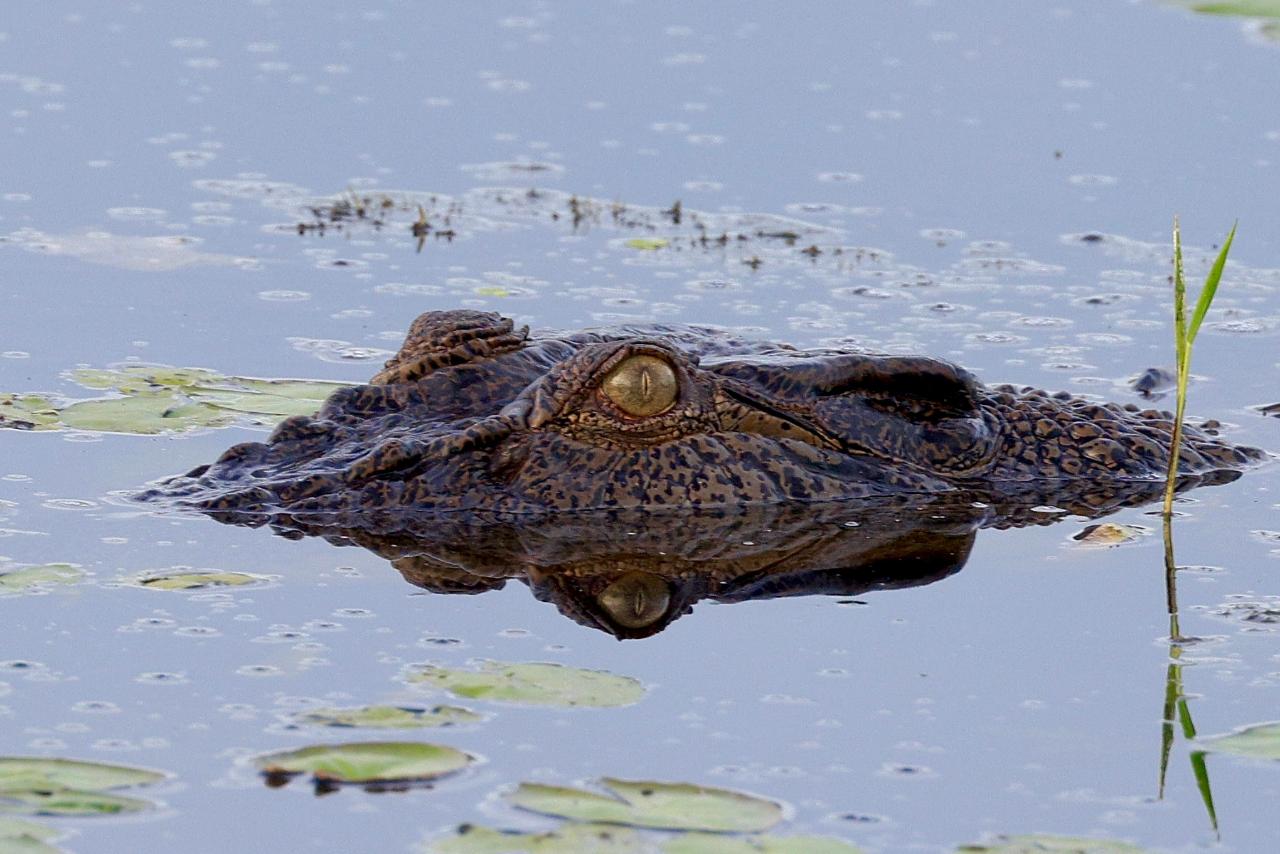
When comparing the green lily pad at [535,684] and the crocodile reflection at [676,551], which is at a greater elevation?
the crocodile reflection at [676,551]

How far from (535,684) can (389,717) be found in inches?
20.4

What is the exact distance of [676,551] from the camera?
27.6ft

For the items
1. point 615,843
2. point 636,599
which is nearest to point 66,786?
point 615,843

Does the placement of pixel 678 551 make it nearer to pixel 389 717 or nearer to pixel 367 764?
pixel 389 717

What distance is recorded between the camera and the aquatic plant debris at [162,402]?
33.3 feet

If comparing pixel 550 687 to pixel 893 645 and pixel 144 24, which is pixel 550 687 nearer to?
pixel 893 645

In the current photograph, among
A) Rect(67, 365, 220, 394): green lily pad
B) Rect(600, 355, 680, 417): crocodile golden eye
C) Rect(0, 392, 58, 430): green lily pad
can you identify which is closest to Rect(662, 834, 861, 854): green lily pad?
Rect(600, 355, 680, 417): crocodile golden eye

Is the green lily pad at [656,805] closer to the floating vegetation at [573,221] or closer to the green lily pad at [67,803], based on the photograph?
the green lily pad at [67,803]

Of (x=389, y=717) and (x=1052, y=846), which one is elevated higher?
(x=389, y=717)

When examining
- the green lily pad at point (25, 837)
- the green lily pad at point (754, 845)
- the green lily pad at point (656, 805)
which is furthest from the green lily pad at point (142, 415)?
the green lily pad at point (754, 845)

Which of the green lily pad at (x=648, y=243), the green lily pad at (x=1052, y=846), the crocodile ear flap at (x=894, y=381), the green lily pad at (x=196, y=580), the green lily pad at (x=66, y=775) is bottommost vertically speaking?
the green lily pad at (x=1052, y=846)

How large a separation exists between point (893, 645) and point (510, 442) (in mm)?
1845

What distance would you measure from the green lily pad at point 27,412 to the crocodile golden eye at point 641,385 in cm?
282

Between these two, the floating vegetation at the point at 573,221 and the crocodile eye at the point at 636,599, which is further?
the floating vegetation at the point at 573,221
